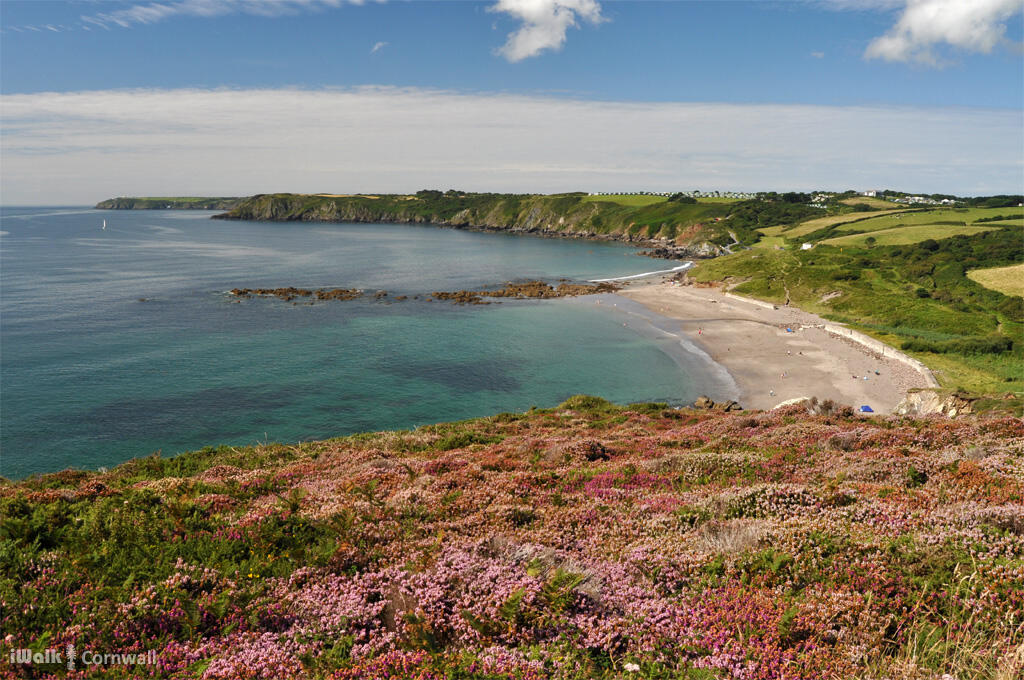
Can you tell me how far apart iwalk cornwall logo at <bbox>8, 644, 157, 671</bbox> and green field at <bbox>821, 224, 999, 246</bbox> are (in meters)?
142

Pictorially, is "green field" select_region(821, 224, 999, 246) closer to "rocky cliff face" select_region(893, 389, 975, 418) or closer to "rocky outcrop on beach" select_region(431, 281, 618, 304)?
"rocky outcrop on beach" select_region(431, 281, 618, 304)

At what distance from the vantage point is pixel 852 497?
371 inches

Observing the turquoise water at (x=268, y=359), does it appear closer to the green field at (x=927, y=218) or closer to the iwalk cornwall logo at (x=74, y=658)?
the iwalk cornwall logo at (x=74, y=658)

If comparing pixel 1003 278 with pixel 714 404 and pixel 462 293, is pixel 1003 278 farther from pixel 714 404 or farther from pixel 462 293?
pixel 462 293

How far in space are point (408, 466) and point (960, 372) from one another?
2261 inches

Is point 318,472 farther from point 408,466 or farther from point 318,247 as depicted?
point 318,247

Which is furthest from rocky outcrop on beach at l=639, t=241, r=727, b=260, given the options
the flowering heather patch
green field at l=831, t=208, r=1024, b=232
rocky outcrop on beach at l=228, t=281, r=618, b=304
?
the flowering heather patch

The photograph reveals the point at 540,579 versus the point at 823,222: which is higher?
the point at 823,222

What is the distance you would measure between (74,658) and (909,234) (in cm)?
15333

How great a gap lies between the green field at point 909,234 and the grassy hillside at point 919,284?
0.68 ft

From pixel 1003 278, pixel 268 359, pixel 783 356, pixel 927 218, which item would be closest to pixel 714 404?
pixel 783 356

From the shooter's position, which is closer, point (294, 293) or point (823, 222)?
point (294, 293)

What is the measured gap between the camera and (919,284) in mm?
86875

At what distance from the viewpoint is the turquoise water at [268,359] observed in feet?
127
